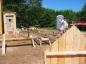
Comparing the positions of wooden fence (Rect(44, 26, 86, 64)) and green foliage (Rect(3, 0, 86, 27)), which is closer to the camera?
wooden fence (Rect(44, 26, 86, 64))

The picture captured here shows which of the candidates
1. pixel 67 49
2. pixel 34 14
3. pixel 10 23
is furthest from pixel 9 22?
pixel 67 49

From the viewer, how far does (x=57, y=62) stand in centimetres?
457

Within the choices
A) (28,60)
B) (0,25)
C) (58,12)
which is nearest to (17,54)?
(28,60)

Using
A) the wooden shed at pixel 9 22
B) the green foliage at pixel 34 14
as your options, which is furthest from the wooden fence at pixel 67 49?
the green foliage at pixel 34 14

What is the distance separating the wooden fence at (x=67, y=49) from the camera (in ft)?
14.8

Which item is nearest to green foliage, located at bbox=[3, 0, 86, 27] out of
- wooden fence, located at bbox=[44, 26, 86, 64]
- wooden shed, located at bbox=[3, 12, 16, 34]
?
wooden shed, located at bbox=[3, 12, 16, 34]

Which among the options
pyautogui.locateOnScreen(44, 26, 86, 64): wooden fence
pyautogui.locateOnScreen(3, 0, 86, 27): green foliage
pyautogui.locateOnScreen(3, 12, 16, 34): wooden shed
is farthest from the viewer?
pyautogui.locateOnScreen(3, 0, 86, 27): green foliage

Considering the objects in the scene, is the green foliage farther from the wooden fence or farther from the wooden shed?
the wooden fence

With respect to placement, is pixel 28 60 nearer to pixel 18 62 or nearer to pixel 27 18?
pixel 18 62

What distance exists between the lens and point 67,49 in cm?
455

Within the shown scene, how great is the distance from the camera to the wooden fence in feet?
14.8

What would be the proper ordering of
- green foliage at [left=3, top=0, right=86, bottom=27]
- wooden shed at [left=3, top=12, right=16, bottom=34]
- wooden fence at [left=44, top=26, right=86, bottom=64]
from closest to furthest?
wooden fence at [left=44, top=26, right=86, bottom=64] → wooden shed at [left=3, top=12, right=16, bottom=34] → green foliage at [left=3, top=0, right=86, bottom=27]

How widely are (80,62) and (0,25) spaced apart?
22041 mm

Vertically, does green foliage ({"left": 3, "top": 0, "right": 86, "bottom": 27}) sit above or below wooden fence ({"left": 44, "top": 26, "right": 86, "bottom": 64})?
below
